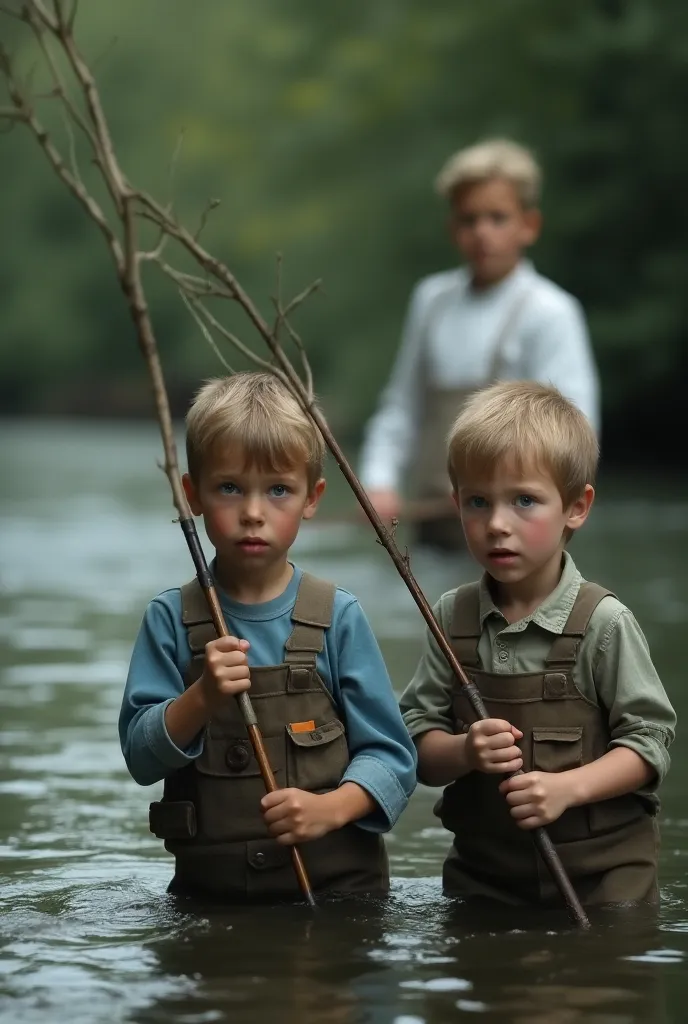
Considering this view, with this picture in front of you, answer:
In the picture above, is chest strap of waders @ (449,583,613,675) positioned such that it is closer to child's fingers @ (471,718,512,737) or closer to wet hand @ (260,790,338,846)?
child's fingers @ (471,718,512,737)

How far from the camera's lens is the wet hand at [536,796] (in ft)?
14.0

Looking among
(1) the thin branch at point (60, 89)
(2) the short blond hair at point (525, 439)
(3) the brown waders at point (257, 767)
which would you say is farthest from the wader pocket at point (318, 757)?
(1) the thin branch at point (60, 89)

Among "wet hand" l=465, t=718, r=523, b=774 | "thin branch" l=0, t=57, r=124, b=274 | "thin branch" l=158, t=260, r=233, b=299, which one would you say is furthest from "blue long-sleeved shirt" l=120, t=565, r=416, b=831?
"thin branch" l=0, t=57, r=124, b=274

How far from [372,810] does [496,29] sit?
26.1 metres

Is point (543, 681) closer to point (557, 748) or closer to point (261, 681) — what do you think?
point (557, 748)

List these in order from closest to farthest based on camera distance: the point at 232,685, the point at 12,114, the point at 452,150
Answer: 1. the point at 232,685
2. the point at 12,114
3. the point at 452,150

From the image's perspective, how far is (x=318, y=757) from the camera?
14.6ft

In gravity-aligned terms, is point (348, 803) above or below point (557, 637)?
below

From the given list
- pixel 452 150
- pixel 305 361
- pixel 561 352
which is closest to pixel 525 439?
pixel 305 361

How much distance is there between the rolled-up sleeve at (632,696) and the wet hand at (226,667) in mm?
761

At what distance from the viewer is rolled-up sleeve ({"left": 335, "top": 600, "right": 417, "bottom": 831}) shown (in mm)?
4422

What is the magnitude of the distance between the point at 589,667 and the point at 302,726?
59 cm

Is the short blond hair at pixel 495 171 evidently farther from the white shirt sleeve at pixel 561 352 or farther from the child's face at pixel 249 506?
the child's face at pixel 249 506

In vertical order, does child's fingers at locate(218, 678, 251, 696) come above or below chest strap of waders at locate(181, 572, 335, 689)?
below
